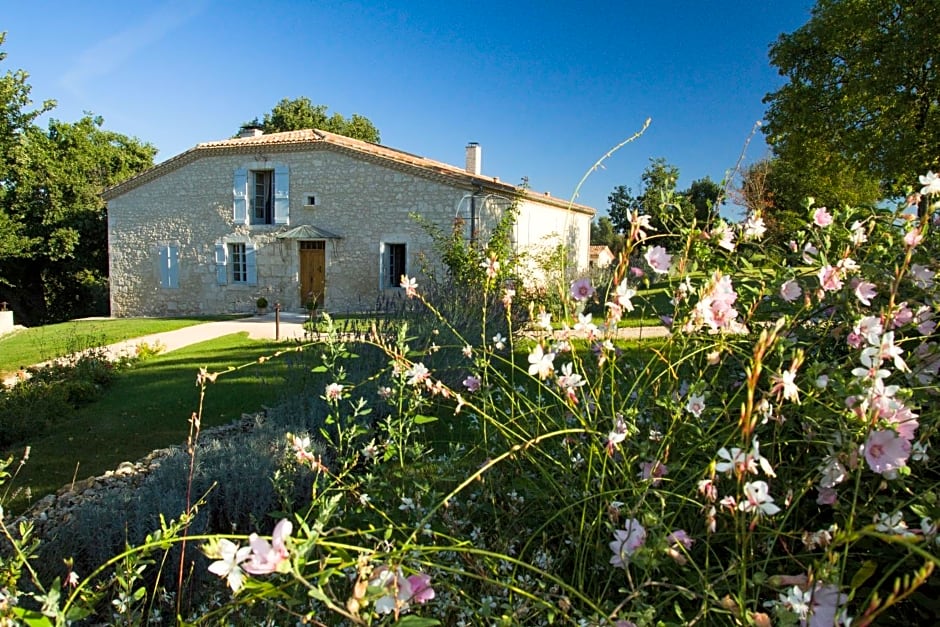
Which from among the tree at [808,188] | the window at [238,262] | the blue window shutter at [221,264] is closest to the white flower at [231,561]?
the tree at [808,188]

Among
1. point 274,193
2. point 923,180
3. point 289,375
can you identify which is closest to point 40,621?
point 923,180

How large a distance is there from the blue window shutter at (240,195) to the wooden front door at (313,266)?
1999 millimetres

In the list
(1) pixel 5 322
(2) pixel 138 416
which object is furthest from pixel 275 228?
(2) pixel 138 416

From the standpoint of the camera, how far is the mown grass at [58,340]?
29.6ft

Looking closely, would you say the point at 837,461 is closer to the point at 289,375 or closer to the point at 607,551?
the point at 607,551

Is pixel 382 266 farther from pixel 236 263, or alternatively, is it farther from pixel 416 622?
pixel 416 622

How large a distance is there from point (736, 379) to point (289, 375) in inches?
150

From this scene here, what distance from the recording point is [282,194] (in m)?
16.5

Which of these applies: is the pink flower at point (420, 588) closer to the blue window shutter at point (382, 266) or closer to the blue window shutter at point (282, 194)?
the blue window shutter at point (382, 266)

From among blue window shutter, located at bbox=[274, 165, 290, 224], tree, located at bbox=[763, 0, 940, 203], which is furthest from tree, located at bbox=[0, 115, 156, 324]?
tree, located at bbox=[763, 0, 940, 203]

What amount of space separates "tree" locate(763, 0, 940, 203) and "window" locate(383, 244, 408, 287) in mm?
9851

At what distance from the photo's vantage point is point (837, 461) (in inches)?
40.8

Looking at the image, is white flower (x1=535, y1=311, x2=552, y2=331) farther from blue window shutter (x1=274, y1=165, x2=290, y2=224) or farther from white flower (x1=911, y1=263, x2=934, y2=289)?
blue window shutter (x1=274, y1=165, x2=290, y2=224)

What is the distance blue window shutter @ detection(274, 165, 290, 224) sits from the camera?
1647cm
